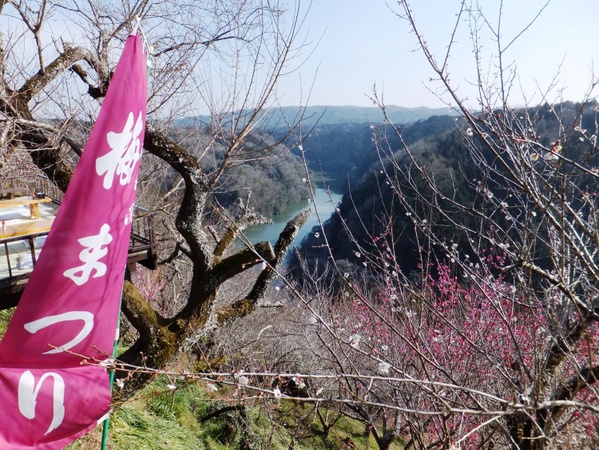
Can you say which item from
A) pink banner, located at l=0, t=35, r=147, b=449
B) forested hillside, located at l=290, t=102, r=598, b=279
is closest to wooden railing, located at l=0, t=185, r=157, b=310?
pink banner, located at l=0, t=35, r=147, b=449

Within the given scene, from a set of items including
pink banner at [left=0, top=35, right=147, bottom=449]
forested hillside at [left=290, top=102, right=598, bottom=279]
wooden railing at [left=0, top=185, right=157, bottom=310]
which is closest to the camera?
pink banner at [left=0, top=35, right=147, bottom=449]

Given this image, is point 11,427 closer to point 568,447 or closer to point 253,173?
point 568,447

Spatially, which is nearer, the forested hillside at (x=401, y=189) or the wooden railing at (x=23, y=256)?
the wooden railing at (x=23, y=256)

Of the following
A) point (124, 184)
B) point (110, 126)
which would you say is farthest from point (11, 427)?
point (110, 126)

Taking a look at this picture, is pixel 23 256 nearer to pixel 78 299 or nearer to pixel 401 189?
pixel 78 299

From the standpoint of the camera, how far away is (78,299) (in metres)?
2.79

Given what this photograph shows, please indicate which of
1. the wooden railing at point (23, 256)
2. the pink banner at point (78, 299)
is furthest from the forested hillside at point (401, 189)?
the pink banner at point (78, 299)

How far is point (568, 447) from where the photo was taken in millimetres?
2801

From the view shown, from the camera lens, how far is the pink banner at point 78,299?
2.61 m

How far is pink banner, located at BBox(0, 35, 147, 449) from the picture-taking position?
261 centimetres

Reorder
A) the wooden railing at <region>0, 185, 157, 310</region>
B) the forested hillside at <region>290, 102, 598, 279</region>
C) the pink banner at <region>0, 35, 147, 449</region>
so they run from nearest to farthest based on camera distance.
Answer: the pink banner at <region>0, 35, 147, 449</region>, the wooden railing at <region>0, 185, 157, 310</region>, the forested hillside at <region>290, 102, 598, 279</region>

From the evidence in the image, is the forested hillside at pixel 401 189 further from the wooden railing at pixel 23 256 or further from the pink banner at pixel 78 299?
the pink banner at pixel 78 299

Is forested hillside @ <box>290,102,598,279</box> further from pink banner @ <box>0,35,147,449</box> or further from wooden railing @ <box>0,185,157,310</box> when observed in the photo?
pink banner @ <box>0,35,147,449</box>

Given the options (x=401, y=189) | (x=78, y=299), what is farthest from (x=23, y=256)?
(x=401, y=189)
